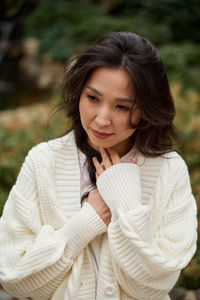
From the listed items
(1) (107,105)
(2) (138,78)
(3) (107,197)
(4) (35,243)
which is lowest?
(4) (35,243)

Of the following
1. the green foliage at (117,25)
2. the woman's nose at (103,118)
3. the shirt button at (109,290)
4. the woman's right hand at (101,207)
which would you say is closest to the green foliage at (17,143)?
the woman's right hand at (101,207)

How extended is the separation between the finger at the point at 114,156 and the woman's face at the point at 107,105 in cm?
8

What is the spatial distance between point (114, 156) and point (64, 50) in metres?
8.12

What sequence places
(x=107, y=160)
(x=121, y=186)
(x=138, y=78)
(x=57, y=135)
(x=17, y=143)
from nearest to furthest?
(x=138, y=78)
(x=121, y=186)
(x=107, y=160)
(x=57, y=135)
(x=17, y=143)

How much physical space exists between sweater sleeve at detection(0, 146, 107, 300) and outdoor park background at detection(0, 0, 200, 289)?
2.35 metres

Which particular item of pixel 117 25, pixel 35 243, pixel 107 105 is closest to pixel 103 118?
pixel 107 105

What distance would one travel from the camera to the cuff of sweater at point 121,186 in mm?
1682

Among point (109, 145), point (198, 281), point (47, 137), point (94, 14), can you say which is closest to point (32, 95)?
point (94, 14)

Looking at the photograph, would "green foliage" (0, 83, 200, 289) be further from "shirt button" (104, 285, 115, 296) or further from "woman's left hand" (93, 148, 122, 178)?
"shirt button" (104, 285, 115, 296)

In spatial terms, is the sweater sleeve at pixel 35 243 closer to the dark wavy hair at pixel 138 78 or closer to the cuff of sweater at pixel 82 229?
the cuff of sweater at pixel 82 229

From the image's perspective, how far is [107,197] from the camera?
1734 mm

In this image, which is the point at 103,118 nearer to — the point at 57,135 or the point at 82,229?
the point at 82,229

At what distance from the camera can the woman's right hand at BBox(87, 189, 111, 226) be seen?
1.80m

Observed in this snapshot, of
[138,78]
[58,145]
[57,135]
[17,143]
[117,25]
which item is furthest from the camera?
[117,25]
